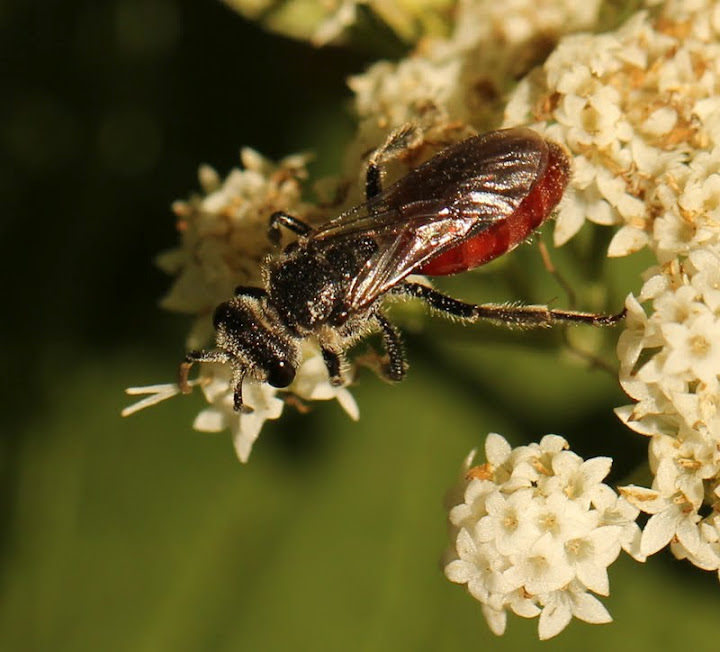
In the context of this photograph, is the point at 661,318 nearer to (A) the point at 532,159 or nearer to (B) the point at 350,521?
(A) the point at 532,159

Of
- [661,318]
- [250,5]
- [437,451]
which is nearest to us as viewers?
[661,318]

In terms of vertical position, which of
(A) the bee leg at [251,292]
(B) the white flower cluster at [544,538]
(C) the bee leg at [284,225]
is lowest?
(B) the white flower cluster at [544,538]

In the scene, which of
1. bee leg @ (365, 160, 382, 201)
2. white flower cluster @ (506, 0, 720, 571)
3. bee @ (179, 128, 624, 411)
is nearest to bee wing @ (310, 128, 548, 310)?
bee @ (179, 128, 624, 411)

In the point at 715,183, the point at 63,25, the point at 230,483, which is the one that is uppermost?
the point at 715,183

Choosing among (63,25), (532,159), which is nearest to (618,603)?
(532,159)

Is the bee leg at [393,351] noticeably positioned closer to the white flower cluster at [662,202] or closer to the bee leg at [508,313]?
the bee leg at [508,313]

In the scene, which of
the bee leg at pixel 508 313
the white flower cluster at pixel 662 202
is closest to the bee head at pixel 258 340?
the bee leg at pixel 508 313

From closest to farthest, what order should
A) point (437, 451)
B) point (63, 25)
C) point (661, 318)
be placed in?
point (661, 318) < point (437, 451) < point (63, 25)
